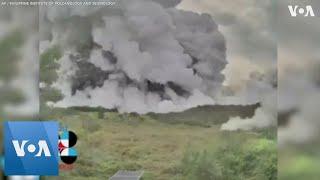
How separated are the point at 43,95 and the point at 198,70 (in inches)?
38.9

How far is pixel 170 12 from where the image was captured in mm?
3619

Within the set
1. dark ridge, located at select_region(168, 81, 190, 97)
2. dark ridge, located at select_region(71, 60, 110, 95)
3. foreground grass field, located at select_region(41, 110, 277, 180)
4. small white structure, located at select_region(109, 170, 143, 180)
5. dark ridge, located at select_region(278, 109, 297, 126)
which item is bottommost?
small white structure, located at select_region(109, 170, 143, 180)

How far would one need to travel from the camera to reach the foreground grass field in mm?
3637

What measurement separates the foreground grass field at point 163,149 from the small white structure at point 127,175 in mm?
26

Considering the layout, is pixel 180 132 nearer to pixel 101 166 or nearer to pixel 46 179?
pixel 101 166

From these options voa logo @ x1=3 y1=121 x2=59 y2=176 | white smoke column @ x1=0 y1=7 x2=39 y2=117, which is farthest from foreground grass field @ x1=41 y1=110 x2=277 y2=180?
white smoke column @ x1=0 y1=7 x2=39 y2=117

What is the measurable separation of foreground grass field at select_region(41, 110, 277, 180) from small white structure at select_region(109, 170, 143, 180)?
1.0 inches

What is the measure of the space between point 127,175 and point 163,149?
0.28 m

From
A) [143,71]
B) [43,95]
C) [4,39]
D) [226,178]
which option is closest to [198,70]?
[143,71]

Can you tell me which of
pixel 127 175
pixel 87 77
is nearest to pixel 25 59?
pixel 87 77

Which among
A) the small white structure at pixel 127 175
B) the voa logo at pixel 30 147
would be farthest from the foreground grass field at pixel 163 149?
the voa logo at pixel 30 147

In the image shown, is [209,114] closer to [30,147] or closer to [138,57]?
[138,57]

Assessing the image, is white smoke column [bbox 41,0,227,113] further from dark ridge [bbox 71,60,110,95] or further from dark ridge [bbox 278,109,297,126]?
dark ridge [bbox 278,109,297,126]

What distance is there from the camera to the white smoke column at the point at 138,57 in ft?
11.9
